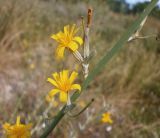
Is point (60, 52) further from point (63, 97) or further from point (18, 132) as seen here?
point (18, 132)

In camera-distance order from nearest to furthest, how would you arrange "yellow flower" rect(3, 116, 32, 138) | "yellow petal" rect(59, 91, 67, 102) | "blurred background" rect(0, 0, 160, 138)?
"yellow petal" rect(59, 91, 67, 102) → "yellow flower" rect(3, 116, 32, 138) → "blurred background" rect(0, 0, 160, 138)

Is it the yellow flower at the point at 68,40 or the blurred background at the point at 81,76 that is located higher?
the yellow flower at the point at 68,40

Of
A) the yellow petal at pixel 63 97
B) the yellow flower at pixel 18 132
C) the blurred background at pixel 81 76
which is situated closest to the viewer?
the yellow petal at pixel 63 97

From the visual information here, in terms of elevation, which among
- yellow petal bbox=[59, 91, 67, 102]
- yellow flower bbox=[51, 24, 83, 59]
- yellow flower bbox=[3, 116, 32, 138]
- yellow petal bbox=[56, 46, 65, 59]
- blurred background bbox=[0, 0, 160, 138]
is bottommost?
blurred background bbox=[0, 0, 160, 138]

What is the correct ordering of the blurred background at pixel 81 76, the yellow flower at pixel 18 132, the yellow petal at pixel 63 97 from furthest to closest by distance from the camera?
the blurred background at pixel 81 76
the yellow flower at pixel 18 132
the yellow petal at pixel 63 97

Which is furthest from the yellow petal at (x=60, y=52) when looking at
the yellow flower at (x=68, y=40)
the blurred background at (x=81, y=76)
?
the blurred background at (x=81, y=76)

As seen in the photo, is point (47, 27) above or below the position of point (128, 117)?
above

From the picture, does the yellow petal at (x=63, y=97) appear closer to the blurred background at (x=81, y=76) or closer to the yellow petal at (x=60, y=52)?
the yellow petal at (x=60, y=52)

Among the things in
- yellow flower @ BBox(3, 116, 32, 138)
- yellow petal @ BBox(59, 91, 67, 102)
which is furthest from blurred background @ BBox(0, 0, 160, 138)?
yellow petal @ BBox(59, 91, 67, 102)

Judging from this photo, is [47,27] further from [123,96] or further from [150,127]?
[150,127]

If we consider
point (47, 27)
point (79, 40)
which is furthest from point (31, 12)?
point (79, 40)

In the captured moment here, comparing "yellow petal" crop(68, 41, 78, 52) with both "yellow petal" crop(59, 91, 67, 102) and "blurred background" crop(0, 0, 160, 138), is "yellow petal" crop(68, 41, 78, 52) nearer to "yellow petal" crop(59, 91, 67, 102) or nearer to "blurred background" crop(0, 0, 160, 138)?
"yellow petal" crop(59, 91, 67, 102)
